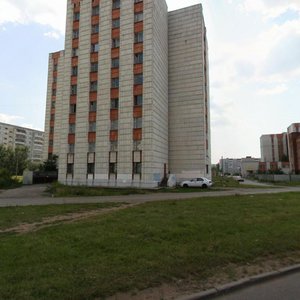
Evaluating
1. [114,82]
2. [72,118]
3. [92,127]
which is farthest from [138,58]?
[72,118]

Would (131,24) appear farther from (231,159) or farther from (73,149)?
(231,159)

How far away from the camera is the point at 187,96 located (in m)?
38.2

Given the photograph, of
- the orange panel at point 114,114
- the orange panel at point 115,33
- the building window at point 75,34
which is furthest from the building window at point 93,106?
the building window at point 75,34

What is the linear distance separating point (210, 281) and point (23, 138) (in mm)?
123375

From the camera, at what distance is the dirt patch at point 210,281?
13.1 feet

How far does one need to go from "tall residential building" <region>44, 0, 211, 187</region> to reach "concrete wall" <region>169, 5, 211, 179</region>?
14 centimetres

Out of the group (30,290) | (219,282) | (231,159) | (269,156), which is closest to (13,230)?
(30,290)

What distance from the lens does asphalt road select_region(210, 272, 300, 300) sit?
13.8ft

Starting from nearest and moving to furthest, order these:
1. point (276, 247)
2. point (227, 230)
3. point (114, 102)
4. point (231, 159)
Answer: point (276, 247) → point (227, 230) → point (114, 102) → point (231, 159)

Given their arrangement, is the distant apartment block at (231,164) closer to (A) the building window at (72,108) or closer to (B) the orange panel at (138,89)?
(B) the orange panel at (138,89)

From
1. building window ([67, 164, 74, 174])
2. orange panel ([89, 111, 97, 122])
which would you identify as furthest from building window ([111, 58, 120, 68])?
building window ([67, 164, 74, 174])

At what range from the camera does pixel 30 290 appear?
3879 millimetres

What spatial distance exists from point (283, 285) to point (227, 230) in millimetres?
3246

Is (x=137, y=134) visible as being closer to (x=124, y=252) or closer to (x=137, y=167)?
(x=137, y=167)
